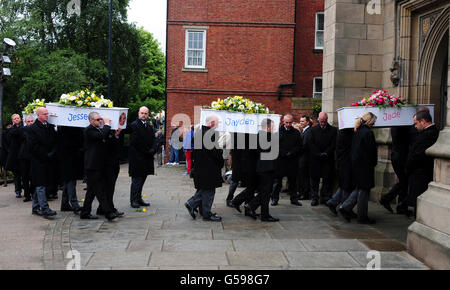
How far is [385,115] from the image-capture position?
8.83 m

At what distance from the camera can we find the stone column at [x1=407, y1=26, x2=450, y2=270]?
5.60 meters

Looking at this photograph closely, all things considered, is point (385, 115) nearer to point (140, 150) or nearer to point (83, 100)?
point (140, 150)

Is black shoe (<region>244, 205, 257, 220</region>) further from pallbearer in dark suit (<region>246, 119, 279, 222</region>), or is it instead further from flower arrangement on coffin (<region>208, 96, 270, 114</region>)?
flower arrangement on coffin (<region>208, 96, 270, 114</region>)

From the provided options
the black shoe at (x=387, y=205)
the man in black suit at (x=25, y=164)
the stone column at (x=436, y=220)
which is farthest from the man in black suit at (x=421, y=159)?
the man in black suit at (x=25, y=164)

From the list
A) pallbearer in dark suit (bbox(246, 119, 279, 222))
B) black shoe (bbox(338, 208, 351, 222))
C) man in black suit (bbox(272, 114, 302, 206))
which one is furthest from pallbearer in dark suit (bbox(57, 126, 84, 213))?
black shoe (bbox(338, 208, 351, 222))

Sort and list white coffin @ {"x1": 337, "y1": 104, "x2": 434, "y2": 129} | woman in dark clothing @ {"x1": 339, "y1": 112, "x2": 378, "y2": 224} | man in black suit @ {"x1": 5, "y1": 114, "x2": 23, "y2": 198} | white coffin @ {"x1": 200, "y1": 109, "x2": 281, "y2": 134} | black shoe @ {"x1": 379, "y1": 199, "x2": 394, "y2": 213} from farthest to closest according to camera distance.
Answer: man in black suit @ {"x1": 5, "y1": 114, "x2": 23, "y2": 198}, black shoe @ {"x1": 379, "y1": 199, "x2": 394, "y2": 213}, white coffin @ {"x1": 200, "y1": 109, "x2": 281, "y2": 134}, white coffin @ {"x1": 337, "y1": 104, "x2": 434, "y2": 129}, woman in dark clothing @ {"x1": 339, "y1": 112, "x2": 378, "y2": 224}

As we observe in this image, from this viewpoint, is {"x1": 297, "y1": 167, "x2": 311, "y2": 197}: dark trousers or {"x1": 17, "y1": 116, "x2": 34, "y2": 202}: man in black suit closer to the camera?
{"x1": 17, "y1": 116, "x2": 34, "y2": 202}: man in black suit

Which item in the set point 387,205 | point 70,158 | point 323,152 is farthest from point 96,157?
point 387,205

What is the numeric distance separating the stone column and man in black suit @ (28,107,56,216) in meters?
6.30

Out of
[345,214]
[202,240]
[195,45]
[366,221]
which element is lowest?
[202,240]

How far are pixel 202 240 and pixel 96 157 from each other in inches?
105

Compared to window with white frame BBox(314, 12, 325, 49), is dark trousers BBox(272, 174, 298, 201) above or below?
below

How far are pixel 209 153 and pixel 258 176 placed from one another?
40.1 inches

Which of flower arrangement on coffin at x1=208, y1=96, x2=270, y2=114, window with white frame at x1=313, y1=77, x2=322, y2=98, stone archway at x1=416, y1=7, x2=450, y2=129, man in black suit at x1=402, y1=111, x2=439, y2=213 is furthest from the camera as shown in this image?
window with white frame at x1=313, y1=77, x2=322, y2=98
